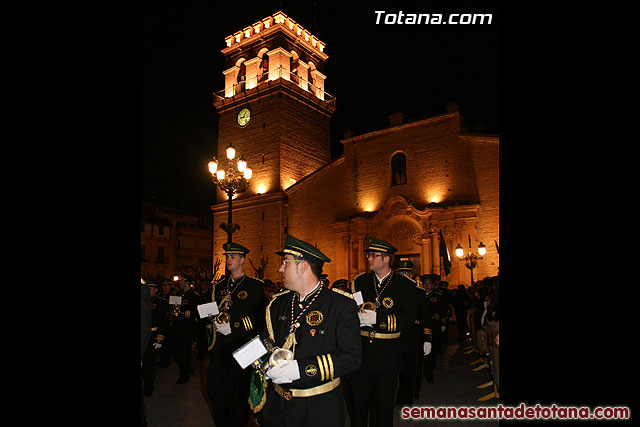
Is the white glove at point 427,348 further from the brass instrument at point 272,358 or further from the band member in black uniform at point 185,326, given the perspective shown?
the band member in black uniform at point 185,326

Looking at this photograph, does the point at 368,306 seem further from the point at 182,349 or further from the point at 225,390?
the point at 182,349

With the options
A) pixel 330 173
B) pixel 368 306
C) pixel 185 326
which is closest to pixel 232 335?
A: pixel 368 306

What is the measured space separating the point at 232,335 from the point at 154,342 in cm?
374

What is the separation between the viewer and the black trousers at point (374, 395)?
206 inches

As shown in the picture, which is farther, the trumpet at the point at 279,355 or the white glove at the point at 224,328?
the white glove at the point at 224,328

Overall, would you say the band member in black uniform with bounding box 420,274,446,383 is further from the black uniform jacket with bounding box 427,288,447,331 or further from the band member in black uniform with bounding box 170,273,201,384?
the band member in black uniform with bounding box 170,273,201,384

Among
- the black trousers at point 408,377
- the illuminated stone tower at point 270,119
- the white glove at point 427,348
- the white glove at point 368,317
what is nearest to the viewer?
the white glove at point 368,317

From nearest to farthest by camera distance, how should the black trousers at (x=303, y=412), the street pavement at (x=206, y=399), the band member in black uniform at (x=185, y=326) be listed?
the black trousers at (x=303, y=412) → the street pavement at (x=206, y=399) → the band member in black uniform at (x=185, y=326)

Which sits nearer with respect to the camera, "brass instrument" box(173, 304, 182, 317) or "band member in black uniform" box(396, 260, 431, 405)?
"band member in black uniform" box(396, 260, 431, 405)

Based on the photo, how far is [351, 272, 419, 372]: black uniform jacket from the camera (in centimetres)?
542

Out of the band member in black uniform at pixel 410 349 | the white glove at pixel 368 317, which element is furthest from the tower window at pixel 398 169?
the white glove at pixel 368 317

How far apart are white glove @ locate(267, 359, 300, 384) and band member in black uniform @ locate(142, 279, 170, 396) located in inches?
204

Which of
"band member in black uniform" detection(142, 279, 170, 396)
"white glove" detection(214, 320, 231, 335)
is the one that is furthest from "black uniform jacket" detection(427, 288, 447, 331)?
"white glove" detection(214, 320, 231, 335)

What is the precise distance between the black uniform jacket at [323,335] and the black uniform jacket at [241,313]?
2.28 metres
